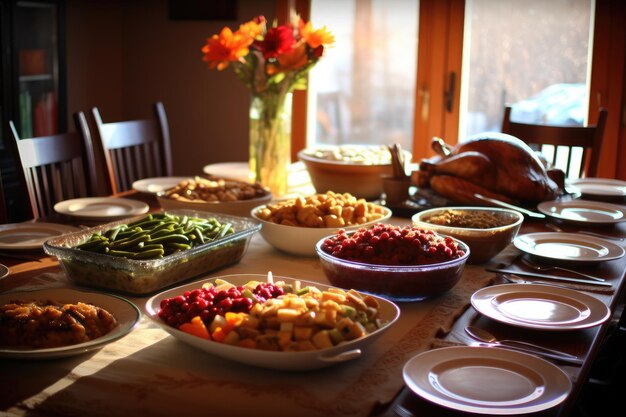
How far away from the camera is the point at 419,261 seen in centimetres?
158

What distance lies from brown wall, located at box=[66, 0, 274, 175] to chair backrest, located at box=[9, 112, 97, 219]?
190 cm

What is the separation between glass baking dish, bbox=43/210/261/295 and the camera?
5.09ft

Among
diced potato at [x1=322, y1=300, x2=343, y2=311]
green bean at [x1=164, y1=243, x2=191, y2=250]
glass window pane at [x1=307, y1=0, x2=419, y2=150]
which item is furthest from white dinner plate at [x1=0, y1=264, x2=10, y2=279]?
glass window pane at [x1=307, y1=0, x2=419, y2=150]

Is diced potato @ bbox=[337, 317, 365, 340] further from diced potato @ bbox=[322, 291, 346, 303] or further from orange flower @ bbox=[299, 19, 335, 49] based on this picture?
orange flower @ bbox=[299, 19, 335, 49]

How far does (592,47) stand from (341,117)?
142 centimetres

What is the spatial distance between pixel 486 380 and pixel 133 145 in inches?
87.5

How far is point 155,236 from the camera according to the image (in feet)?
5.62

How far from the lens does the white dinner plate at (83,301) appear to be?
4.00ft

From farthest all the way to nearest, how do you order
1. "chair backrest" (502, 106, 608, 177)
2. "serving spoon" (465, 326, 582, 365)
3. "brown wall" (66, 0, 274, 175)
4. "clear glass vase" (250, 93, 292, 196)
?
1. "brown wall" (66, 0, 274, 175)
2. "chair backrest" (502, 106, 608, 177)
3. "clear glass vase" (250, 93, 292, 196)
4. "serving spoon" (465, 326, 582, 365)

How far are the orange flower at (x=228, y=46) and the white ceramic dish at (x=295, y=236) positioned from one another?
2.29 ft

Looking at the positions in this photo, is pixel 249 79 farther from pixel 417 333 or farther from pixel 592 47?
pixel 592 47

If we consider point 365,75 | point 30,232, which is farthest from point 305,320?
point 365,75

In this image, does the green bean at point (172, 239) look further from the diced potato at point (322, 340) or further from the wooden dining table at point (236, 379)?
the diced potato at point (322, 340)

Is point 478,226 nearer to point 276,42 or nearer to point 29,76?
point 276,42
